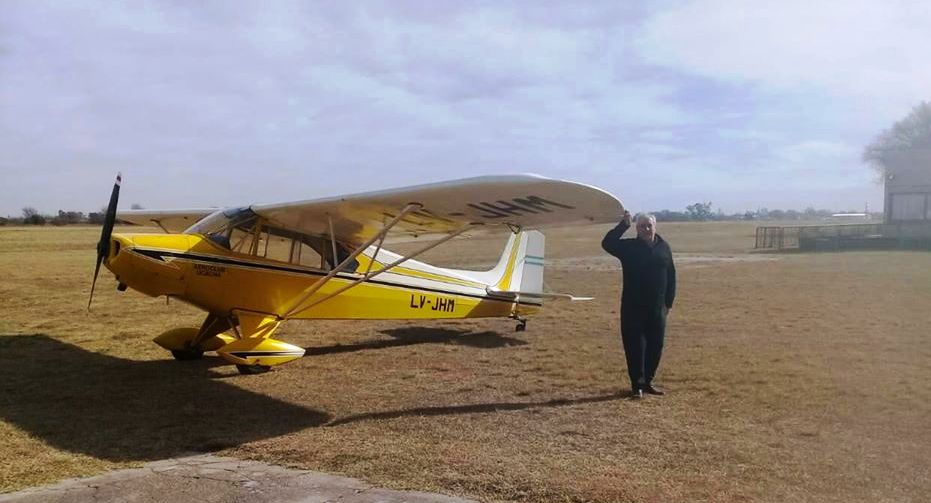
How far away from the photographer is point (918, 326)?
38.1ft

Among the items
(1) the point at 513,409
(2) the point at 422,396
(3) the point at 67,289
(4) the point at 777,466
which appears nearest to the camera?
(4) the point at 777,466

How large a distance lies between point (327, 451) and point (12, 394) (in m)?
4.27

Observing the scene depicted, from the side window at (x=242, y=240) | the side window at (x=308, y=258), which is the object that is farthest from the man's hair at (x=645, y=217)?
the side window at (x=242, y=240)

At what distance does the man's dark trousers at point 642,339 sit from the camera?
732 cm

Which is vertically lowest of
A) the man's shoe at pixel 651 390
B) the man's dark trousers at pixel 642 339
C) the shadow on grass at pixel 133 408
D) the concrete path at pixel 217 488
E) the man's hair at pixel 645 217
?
the shadow on grass at pixel 133 408

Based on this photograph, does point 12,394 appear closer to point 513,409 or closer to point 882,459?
point 513,409

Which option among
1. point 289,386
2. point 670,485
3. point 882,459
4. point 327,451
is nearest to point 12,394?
point 289,386

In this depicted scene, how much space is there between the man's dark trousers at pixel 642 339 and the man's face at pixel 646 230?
28.2 inches

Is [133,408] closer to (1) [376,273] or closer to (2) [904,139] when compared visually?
(1) [376,273]

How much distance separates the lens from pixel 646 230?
7426 mm

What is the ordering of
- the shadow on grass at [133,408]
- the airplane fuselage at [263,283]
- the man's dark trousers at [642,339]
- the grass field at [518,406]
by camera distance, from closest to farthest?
the grass field at [518,406]
the shadow on grass at [133,408]
the man's dark trousers at [642,339]
the airplane fuselage at [263,283]

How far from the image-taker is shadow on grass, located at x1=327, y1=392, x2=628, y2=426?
21.8 ft

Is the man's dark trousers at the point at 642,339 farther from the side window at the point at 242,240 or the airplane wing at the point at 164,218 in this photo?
the airplane wing at the point at 164,218

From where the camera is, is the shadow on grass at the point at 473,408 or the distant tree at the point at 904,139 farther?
the distant tree at the point at 904,139
